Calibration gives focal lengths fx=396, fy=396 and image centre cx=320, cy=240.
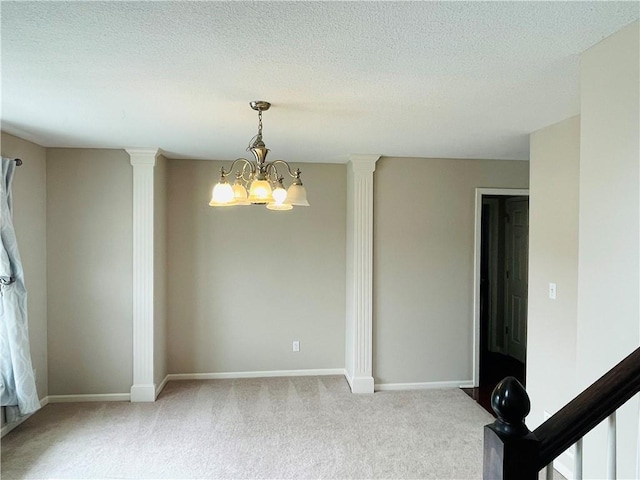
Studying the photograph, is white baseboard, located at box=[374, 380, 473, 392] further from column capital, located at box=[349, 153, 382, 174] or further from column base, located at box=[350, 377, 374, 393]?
column capital, located at box=[349, 153, 382, 174]

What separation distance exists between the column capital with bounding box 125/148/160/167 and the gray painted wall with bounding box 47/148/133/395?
0.33 feet

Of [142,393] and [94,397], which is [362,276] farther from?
[94,397]

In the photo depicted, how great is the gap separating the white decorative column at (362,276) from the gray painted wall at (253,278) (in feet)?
1.40

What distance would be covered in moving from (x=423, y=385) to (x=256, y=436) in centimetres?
188

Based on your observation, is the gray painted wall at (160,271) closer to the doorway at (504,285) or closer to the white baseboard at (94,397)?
the white baseboard at (94,397)

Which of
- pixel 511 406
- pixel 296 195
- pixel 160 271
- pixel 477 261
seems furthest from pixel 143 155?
pixel 511 406

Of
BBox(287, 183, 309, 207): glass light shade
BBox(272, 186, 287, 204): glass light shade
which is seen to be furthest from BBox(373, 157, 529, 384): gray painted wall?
BBox(272, 186, 287, 204): glass light shade

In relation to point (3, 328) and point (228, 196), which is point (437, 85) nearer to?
point (228, 196)

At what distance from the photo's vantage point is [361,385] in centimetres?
391

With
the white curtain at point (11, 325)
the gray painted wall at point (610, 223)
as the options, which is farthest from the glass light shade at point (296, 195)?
the white curtain at point (11, 325)

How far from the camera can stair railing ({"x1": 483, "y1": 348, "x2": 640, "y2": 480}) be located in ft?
2.66

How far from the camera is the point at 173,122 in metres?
2.72

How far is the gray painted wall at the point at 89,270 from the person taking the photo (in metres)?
3.65

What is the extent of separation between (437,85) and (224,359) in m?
3.48
